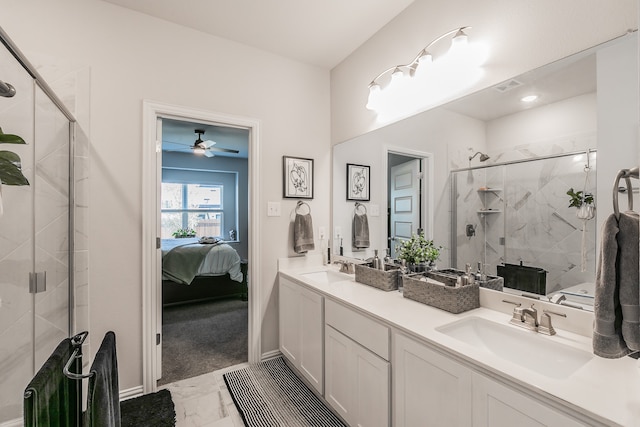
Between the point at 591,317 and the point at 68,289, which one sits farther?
the point at 68,289

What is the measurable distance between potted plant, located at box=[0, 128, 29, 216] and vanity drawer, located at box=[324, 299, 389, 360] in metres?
1.56

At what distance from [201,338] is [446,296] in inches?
96.5

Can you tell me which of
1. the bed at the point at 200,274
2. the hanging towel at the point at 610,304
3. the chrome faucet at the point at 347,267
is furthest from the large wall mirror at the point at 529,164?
the bed at the point at 200,274

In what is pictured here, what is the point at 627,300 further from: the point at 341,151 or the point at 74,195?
the point at 74,195

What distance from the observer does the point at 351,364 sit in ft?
4.91

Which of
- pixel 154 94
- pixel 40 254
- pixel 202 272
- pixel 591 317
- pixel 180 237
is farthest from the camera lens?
pixel 180 237

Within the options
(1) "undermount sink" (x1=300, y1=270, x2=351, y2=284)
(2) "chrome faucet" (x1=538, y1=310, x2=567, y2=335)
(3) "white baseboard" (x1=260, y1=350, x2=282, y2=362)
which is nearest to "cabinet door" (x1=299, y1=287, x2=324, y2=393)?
(1) "undermount sink" (x1=300, y1=270, x2=351, y2=284)

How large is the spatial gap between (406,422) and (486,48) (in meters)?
1.82

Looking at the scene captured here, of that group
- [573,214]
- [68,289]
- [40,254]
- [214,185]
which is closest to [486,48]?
[573,214]

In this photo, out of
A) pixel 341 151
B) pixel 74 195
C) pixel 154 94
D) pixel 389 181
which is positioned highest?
pixel 154 94

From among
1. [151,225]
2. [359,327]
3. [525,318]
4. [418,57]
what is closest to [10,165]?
[151,225]

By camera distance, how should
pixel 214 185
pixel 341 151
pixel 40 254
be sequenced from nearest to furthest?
pixel 40 254 → pixel 341 151 → pixel 214 185

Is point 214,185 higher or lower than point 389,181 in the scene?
higher

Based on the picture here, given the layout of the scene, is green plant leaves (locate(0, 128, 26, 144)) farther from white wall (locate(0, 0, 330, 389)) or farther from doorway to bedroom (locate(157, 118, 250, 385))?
doorway to bedroom (locate(157, 118, 250, 385))
